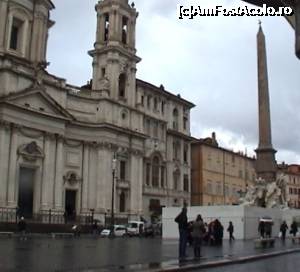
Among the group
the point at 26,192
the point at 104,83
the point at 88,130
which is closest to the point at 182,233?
the point at 26,192

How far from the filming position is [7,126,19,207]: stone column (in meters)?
44.4

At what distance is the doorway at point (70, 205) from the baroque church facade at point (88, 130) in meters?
0.10

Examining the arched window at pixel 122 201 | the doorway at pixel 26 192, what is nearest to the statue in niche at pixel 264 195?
the arched window at pixel 122 201

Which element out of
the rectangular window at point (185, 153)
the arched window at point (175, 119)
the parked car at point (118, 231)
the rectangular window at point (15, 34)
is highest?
the rectangular window at point (15, 34)

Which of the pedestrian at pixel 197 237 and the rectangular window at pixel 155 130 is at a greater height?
the rectangular window at pixel 155 130

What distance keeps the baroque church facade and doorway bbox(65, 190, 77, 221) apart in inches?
4.1

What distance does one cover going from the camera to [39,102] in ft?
159

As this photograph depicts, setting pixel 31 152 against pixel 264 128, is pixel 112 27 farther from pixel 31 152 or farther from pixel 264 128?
pixel 264 128

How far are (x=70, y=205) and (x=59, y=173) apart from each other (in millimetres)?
4126

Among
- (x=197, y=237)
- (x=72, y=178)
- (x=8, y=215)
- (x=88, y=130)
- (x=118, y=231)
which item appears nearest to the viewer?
(x=197, y=237)

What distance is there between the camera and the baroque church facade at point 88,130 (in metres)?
46.7

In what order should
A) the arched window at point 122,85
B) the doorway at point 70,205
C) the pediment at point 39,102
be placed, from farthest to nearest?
the arched window at point 122,85, the doorway at point 70,205, the pediment at point 39,102

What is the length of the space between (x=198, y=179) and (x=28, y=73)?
31415mm

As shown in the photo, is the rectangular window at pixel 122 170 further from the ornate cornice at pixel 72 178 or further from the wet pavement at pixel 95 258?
the wet pavement at pixel 95 258
